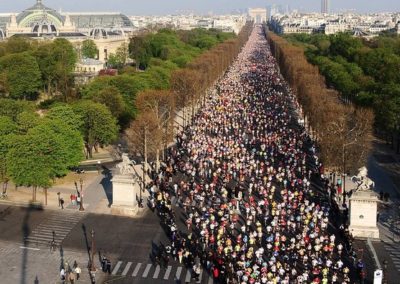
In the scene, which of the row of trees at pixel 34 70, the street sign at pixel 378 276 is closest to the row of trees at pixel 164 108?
the row of trees at pixel 34 70

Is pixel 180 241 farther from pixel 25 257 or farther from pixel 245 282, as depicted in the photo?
pixel 25 257

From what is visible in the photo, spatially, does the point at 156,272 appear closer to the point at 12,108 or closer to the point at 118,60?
the point at 12,108

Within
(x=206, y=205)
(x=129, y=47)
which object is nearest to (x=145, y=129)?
(x=206, y=205)

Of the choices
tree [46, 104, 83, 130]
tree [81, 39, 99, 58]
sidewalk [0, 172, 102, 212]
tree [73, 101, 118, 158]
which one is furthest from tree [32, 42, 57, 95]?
sidewalk [0, 172, 102, 212]

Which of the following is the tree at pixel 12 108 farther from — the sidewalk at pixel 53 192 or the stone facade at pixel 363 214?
the stone facade at pixel 363 214

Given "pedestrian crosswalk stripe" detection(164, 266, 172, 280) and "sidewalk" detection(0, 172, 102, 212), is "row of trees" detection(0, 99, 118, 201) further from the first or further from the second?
"pedestrian crosswalk stripe" detection(164, 266, 172, 280)
